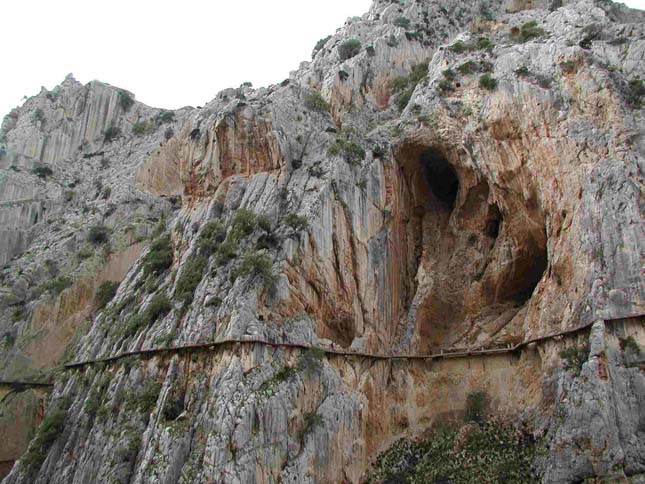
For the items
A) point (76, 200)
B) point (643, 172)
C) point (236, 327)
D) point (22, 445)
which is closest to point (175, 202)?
point (76, 200)

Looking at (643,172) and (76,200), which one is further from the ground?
(643,172)

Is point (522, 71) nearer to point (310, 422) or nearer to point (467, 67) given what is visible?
point (467, 67)

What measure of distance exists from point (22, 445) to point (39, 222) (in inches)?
904

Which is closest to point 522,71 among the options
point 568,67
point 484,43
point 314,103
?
point 568,67

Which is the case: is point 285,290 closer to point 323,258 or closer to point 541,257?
point 323,258

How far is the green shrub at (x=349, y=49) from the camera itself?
5121 centimetres

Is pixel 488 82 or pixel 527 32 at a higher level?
pixel 527 32

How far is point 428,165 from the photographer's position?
37.4 m

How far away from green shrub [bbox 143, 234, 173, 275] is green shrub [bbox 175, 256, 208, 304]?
3.25m

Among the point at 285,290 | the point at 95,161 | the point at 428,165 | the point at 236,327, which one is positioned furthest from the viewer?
the point at 95,161

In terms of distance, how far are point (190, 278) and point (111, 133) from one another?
128 feet

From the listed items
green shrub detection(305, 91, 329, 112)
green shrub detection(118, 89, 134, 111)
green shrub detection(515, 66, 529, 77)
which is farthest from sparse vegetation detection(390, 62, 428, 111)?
green shrub detection(118, 89, 134, 111)

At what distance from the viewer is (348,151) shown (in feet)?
115

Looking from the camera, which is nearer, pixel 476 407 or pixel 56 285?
pixel 476 407
